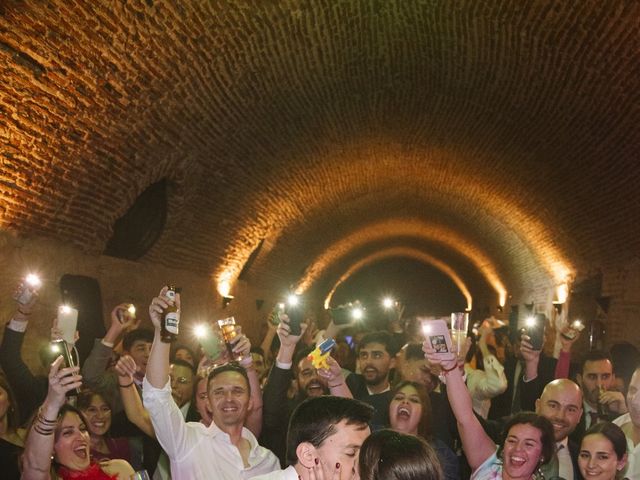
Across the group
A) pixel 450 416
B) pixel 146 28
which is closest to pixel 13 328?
pixel 146 28

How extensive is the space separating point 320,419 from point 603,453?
1.79 meters

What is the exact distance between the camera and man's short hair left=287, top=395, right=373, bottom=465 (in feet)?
9.64

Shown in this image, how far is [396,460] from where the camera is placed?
274 centimetres

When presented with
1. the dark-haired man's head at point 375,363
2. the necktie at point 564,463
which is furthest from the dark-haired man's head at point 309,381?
the necktie at point 564,463

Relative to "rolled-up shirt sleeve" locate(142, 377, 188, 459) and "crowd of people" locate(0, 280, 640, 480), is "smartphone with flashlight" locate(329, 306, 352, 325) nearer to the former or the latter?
"crowd of people" locate(0, 280, 640, 480)

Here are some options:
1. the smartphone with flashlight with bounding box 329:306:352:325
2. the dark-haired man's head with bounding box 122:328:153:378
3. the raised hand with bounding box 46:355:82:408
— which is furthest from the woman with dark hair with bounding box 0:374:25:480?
the smartphone with flashlight with bounding box 329:306:352:325

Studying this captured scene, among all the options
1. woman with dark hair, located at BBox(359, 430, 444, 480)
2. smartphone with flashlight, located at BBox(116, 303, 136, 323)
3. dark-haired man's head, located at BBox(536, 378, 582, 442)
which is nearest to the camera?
woman with dark hair, located at BBox(359, 430, 444, 480)

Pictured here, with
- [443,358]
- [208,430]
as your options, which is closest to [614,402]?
[443,358]

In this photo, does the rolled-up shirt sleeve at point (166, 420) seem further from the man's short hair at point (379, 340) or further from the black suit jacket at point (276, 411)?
the man's short hair at point (379, 340)

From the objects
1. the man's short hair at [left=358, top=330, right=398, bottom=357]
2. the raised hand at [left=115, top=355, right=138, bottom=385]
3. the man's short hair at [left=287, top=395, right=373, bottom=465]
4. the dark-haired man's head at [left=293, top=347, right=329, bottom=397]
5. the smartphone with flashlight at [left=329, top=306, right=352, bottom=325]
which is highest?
the smartphone with flashlight at [left=329, top=306, right=352, bottom=325]

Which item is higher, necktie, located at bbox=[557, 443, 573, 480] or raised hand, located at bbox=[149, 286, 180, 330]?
raised hand, located at bbox=[149, 286, 180, 330]

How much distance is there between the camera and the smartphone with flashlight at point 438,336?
405 cm

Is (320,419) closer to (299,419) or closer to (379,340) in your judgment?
(299,419)

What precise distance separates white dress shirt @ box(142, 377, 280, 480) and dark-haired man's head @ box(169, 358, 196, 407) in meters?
1.29
